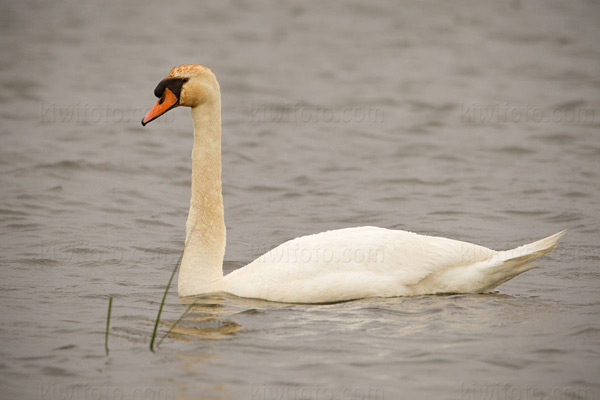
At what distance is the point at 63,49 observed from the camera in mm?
24156

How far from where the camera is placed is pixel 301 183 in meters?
14.1

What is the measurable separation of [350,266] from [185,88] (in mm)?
2089

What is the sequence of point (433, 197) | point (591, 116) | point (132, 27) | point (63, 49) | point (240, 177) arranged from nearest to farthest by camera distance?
point (433, 197)
point (240, 177)
point (591, 116)
point (63, 49)
point (132, 27)

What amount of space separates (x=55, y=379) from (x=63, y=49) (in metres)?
18.4

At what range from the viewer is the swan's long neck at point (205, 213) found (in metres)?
8.77

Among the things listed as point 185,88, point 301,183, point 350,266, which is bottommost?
point 350,266

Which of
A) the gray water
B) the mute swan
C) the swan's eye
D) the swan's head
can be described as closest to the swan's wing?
the mute swan

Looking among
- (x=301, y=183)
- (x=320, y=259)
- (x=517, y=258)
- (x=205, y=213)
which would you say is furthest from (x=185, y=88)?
(x=301, y=183)

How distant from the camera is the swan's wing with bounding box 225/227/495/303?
830 cm

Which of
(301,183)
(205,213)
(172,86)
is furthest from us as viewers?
(301,183)

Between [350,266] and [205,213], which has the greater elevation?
[205,213]

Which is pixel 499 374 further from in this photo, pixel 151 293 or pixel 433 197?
pixel 433 197

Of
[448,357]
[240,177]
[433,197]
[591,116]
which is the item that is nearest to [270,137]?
[240,177]

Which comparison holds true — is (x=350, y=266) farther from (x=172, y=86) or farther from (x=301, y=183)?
(x=301, y=183)
